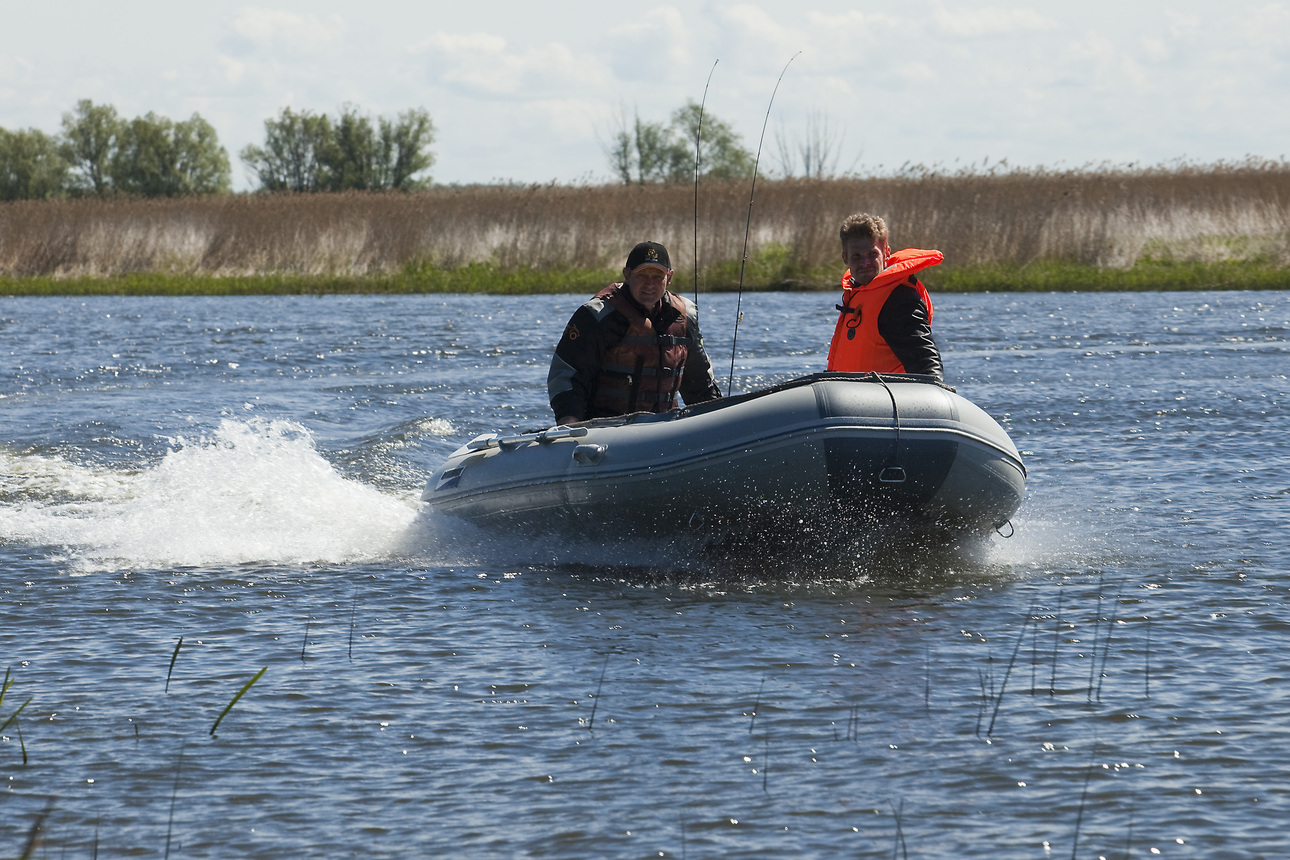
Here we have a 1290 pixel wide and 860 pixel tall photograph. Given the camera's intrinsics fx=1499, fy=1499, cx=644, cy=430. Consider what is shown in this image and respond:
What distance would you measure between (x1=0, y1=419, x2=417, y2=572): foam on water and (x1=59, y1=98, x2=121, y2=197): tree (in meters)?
51.2

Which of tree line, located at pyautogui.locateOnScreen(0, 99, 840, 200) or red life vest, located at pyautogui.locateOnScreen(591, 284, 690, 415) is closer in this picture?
red life vest, located at pyautogui.locateOnScreen(591, 284, 690, 415)

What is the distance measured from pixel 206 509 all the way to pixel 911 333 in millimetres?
3847

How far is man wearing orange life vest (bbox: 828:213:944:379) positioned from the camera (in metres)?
5.99

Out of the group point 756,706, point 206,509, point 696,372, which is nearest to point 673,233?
point 206,509

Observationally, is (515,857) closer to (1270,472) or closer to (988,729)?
(988,729)

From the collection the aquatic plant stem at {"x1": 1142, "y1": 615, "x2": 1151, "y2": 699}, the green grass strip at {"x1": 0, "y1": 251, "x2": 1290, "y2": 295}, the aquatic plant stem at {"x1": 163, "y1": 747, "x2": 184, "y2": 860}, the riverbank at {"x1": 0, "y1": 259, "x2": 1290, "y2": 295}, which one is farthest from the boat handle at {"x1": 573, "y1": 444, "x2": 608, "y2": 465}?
the riverbank at {"x1": 0, "y1": 259, "x2": 1290, "y2": 295}

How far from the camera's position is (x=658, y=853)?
331cm

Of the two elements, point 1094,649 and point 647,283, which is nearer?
point 1094,649

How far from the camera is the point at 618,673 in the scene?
15.3 ft

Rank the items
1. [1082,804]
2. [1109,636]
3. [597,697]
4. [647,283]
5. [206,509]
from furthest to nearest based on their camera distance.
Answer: [206,509], [647,283], [1109,636], [597,697], [1082,804]

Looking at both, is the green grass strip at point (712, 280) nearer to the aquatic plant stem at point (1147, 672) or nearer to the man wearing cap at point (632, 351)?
the man wearing cap at point (632, 351)

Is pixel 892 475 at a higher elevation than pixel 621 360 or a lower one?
lower

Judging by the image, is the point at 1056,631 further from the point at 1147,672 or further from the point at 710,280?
the point at 710,280

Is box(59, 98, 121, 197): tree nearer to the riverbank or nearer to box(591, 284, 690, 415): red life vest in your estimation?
the riverbank
